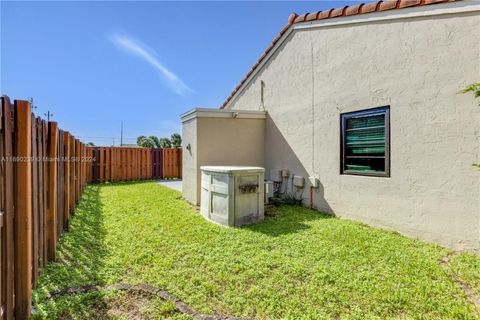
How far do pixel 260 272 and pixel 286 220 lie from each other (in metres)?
2.58

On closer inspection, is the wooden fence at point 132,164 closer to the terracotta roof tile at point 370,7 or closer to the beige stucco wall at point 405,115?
the beige stucco wall at point 405,115

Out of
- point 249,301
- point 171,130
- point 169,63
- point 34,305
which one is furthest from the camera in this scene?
point 171,130

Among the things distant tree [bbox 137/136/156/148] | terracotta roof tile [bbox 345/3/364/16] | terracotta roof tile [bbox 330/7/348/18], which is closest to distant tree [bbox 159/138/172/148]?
distant tree [bbox 137/136/156/148]

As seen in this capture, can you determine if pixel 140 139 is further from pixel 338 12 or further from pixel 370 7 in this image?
pixel 370 7

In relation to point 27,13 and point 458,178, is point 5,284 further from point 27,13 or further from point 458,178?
point 27,13

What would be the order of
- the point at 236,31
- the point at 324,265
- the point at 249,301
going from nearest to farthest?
the point at 249,301 → the point at 324,265 → the point at 236,31

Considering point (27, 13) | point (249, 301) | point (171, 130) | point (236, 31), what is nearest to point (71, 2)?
point (27, 13)

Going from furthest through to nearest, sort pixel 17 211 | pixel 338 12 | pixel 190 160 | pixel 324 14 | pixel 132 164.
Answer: pixel 132 164
pixel 190 160
pixel 324 14
pixel 338 12
pixel 17 211

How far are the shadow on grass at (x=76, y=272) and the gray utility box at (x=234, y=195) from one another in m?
2.31

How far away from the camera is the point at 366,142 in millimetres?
5531

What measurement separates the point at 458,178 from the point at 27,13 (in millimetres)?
9372

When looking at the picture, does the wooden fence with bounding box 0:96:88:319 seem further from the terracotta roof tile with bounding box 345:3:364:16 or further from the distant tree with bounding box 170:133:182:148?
the distant tree with bounding box 170:133:182:148

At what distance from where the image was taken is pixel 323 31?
21.0ft

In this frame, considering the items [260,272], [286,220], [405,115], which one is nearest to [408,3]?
[405,115]
